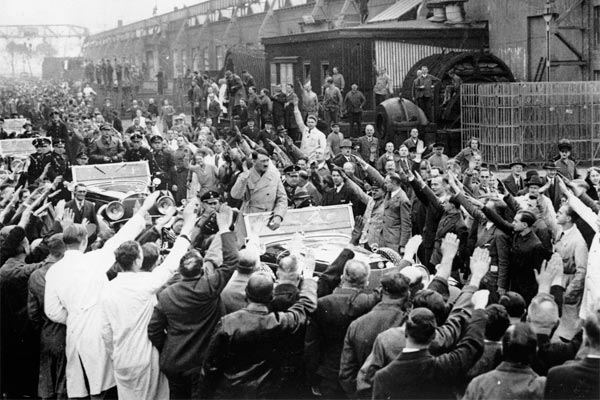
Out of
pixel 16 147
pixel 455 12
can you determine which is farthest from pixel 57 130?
pixel 455 12

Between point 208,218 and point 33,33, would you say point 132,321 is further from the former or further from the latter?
point 33,33

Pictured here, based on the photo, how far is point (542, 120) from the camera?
739 inches

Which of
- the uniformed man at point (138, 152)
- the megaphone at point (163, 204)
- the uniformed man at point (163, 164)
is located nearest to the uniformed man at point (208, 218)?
the megaphone at point (163, 204)

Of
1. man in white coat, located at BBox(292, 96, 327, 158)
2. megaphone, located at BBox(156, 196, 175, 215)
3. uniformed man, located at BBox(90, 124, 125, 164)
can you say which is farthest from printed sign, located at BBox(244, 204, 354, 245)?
man in white coat, located at BBox(292, 96, 327, 158)

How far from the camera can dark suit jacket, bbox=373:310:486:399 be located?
4.35m

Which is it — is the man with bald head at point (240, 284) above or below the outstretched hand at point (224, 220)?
below

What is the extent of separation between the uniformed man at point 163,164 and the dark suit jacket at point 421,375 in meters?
9.65

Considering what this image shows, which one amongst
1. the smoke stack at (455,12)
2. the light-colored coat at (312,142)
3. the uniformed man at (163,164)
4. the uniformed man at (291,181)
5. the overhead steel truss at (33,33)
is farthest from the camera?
the overhead steel truss at (33,33)

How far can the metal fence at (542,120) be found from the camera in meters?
18.7

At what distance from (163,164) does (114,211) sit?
3.85 meters

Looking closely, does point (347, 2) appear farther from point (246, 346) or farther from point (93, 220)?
point (246, 346)

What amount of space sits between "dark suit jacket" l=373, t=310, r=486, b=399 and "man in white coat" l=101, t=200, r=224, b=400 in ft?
6.96

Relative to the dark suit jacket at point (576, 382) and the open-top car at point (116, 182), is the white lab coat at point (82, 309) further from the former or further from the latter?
the open-top car at point (116, 182)

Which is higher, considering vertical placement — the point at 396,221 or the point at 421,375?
the point at 396,221
